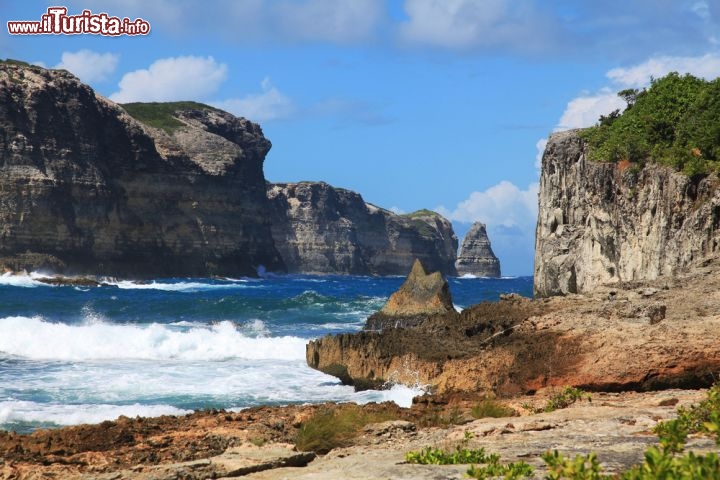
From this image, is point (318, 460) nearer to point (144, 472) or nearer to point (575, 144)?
point (144, 472)

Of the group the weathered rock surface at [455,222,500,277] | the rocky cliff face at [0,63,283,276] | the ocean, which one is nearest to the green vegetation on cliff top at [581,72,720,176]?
the ocean

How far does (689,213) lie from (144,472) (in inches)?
733

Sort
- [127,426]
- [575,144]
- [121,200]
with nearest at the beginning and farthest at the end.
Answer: [127,426] → [575,144] → [121,200]

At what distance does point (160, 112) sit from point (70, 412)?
112 metres

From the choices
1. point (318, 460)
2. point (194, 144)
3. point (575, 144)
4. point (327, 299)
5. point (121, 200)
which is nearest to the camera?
point (318, 460)

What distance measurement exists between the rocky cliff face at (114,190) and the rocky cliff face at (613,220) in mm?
59626

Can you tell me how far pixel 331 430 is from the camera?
9.88 metres

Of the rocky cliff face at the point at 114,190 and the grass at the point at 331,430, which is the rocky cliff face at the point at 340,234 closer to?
the rocky cliff face at the point at 114,190

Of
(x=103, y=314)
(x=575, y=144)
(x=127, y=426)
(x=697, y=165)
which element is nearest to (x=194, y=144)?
(x=103, y=314)

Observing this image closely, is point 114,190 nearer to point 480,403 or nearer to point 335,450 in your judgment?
point 480,403

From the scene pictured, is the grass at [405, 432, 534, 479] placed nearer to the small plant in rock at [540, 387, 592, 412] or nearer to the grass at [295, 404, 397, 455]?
the grass at [295, 404, 397, 455]

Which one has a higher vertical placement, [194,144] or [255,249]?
[194,144]

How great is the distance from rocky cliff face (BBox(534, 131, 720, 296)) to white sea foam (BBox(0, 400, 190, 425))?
499 inches

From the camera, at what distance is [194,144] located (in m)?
114
